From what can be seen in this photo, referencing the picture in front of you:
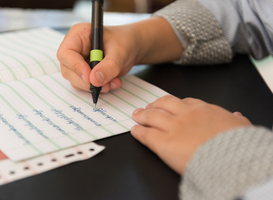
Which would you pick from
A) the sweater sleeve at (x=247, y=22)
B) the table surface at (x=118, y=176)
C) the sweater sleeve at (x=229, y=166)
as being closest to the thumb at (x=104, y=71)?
the table surface at (x=118, y=176)

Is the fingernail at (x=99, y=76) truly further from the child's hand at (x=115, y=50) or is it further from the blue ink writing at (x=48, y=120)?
the blue ink writing at (x=48, y=120)

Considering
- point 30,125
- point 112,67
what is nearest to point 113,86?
point 112,67

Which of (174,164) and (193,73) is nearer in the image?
(174,164)

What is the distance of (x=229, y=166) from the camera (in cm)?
32

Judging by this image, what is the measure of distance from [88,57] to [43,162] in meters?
0.28

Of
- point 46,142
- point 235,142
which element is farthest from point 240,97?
point 46,142

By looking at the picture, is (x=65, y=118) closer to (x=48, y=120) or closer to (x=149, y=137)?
(x=48, y=120)

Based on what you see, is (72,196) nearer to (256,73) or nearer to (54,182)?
(54,182)

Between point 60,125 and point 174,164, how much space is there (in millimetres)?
178

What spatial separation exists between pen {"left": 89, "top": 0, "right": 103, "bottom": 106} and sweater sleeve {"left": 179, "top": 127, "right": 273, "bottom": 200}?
0.23m

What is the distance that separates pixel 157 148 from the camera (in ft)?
1.30

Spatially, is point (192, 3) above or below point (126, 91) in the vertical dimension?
above

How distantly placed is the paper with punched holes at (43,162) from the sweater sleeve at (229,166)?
13cm

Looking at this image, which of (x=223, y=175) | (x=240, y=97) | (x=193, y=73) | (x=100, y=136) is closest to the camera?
(x=223, y=175)
